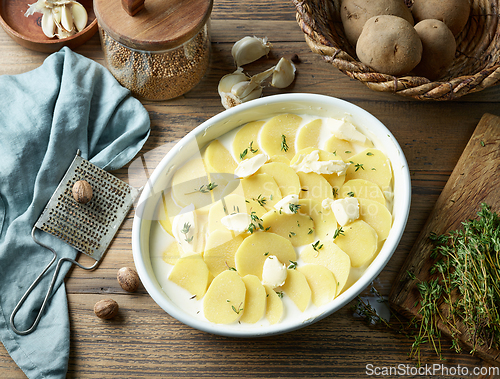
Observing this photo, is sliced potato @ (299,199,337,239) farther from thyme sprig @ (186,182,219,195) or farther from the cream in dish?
thyme sprig @ (186,182,219,195)

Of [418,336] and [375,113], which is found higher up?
[375,113]

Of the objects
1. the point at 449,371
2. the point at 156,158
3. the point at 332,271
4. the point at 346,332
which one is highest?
the point at 156,158

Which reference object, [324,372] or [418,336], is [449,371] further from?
[324,372]

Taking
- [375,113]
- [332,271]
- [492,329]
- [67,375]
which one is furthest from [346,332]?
[67,375]

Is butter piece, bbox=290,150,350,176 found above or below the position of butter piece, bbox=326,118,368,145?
below

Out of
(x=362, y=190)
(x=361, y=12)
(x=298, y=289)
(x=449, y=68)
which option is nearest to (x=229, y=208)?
(x=298, y=289)

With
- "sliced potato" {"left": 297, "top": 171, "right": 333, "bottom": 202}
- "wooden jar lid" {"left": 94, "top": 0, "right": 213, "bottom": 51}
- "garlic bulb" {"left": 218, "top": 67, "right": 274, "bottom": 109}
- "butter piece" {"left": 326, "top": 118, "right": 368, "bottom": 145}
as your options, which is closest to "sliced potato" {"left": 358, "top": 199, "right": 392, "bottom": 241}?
"sliced potato" {"left": 297, "top": 171, "right": 333, "bottom": 202}

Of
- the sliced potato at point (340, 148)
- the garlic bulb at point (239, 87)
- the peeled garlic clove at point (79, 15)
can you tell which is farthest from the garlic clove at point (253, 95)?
the peeled garlic clove at point (79, 15)
